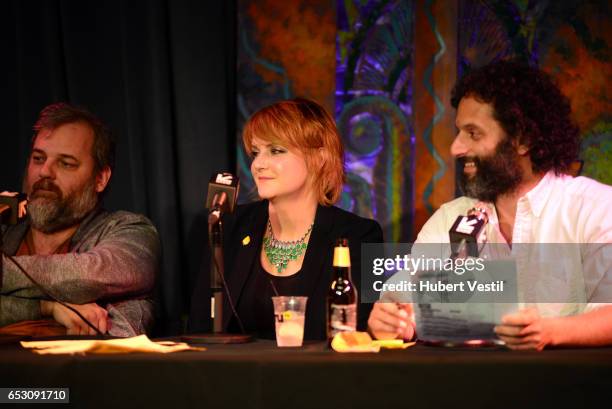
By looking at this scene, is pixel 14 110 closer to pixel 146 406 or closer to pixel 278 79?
pixel 278 79

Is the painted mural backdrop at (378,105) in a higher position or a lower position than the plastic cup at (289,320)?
Result: higher

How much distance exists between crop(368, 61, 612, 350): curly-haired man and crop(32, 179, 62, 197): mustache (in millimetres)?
1483

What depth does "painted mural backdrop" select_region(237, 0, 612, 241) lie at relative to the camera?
10.6ft

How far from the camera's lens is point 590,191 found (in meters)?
2.36

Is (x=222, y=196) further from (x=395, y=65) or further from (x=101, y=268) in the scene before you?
(x=395, y=65)

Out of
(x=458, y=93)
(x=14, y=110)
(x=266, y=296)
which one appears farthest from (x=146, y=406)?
(x=14, y=110)

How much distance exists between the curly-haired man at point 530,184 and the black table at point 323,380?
1.79ft

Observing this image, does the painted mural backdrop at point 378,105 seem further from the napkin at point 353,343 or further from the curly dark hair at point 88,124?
the napkin at point 353,343

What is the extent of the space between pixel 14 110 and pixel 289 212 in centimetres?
151

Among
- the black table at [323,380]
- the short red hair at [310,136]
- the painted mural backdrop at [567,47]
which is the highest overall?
the painted mural backdrop at [567,47]

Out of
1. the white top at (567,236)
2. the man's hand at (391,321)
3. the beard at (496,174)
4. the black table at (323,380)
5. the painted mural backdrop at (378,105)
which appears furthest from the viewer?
the painted mural backdrop at (378,105)

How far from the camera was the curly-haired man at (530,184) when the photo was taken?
2.26 meters

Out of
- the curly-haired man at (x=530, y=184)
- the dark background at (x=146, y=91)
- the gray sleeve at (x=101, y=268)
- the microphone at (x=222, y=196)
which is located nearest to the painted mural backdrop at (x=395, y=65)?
the dark background at (x=146, y=91)

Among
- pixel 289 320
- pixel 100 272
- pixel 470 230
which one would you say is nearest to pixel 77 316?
pixel 100 272
